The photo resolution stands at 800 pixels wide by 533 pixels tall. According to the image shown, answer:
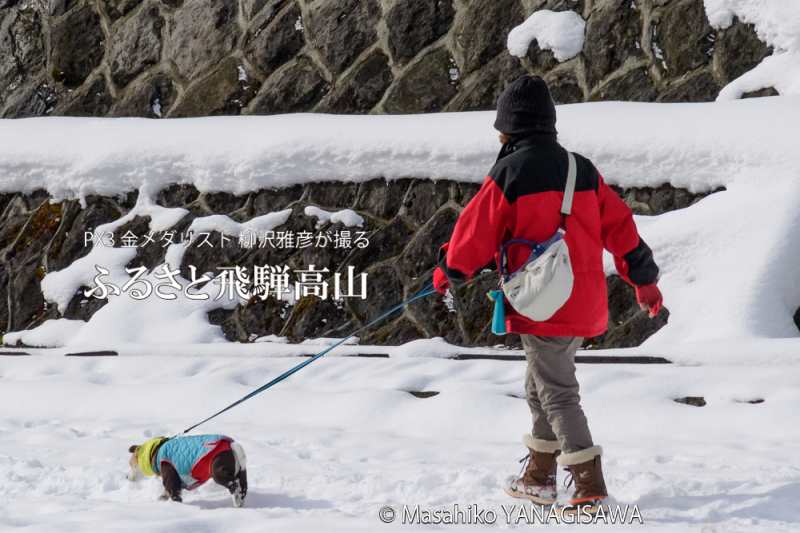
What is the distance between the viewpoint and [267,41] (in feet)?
26.3

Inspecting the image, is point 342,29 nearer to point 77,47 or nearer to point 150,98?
point 150,98

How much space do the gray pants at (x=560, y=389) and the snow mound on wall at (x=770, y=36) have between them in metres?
3.63

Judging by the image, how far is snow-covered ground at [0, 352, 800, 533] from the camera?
3662 millimetres

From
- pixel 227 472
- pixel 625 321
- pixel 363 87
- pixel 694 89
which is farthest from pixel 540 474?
pixel 363 87

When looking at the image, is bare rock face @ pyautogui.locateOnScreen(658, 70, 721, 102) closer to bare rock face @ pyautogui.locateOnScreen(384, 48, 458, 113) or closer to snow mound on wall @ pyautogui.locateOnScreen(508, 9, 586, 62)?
snow mound on wall @ pyautogui.locateOnScreen(508, 9, 586, 62)

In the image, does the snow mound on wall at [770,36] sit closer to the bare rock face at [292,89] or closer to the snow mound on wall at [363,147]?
the snow mound on wall at [363,147]

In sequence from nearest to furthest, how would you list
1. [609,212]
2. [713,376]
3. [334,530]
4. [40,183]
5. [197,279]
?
[334,530], [609,212], [713,376], [197,279], [40,183]

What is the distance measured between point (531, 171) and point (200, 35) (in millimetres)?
5445

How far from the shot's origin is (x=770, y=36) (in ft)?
21.8

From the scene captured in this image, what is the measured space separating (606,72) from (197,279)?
3.10m

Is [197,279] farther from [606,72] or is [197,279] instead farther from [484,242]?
[484,242]

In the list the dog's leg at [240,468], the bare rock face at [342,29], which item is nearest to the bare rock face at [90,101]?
the bare rock face at [342,29]

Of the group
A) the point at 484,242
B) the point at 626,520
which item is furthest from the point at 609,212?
the point at 626,520

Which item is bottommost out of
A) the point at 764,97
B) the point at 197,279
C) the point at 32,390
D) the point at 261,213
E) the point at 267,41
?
the point at 32,390
